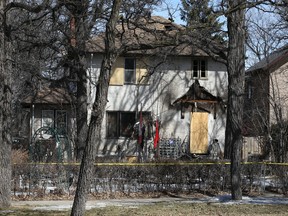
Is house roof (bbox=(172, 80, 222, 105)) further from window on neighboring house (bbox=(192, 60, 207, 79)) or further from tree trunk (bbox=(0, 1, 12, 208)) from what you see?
tree trunk (bbox=(0, 1, 12, 208))

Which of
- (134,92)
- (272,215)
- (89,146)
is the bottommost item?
(272,215)

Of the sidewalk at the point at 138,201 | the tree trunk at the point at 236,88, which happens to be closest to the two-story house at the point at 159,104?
the tree trunk at the point at 236,88

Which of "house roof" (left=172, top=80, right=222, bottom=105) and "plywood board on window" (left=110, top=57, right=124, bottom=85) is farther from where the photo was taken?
"plywood board on window" (left=110, top=57, right=124, bottom=85)

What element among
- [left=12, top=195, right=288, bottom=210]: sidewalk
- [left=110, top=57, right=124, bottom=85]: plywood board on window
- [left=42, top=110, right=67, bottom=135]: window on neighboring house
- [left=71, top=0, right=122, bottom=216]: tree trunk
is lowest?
[left=12, top=195, right=288, bottom=210]: sidewalk

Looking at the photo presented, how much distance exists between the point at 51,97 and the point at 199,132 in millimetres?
8966

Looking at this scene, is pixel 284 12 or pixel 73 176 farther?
pixel 73 176

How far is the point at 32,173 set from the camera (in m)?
17.6

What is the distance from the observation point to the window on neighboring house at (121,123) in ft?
103

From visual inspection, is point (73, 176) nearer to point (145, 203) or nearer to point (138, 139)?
point (145, 203)

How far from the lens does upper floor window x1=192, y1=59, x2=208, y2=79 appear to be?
3241 centimetres

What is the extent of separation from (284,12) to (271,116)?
71.4 ft

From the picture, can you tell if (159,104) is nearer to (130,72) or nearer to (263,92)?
(130,72)

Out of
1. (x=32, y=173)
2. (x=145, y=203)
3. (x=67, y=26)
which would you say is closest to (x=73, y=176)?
(x=32, y=173)

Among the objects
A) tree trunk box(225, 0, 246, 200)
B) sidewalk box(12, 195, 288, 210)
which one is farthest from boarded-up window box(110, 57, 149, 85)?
sidewalk box(12, 195, 288, 210)
